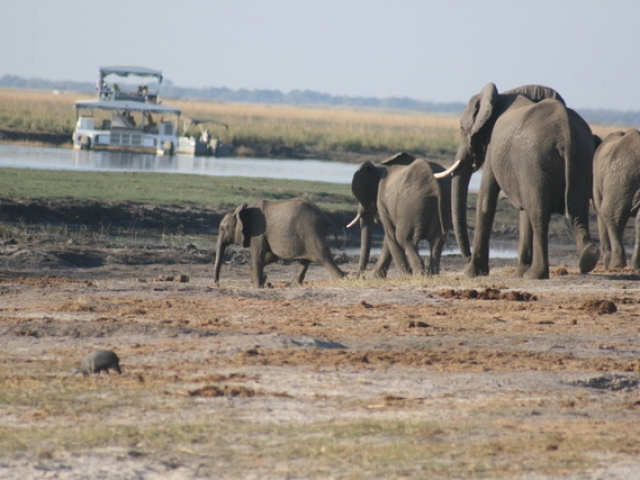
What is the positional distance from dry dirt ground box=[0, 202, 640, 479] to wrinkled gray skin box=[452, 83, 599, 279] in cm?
71

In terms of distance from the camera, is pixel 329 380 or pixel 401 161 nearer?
pixel 329 380

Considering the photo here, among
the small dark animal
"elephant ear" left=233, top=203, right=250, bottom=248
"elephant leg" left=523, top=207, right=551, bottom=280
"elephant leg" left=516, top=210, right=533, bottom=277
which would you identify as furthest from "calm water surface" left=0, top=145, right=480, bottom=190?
the small dark animal

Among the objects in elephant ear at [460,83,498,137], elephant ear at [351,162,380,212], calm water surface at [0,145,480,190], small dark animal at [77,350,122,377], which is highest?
elephant ear at [460,83,498,137]

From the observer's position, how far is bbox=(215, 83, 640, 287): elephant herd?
1433 centimetres

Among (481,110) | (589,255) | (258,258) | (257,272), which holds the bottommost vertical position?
(257,272)

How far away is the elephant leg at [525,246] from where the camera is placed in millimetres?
15625

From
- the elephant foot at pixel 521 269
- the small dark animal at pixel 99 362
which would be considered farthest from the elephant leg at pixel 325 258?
the small dark animal at pixel 99 362

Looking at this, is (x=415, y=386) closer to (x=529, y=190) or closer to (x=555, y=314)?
(x=555, y=314)

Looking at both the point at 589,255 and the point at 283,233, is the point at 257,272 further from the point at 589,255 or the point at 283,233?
the point at 589,255

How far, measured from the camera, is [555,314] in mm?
12461

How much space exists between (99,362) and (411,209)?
8467 millimetres

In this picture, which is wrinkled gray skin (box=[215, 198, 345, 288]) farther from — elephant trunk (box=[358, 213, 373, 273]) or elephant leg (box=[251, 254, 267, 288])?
elephant trunk (box=[358, 213, 373, 273])

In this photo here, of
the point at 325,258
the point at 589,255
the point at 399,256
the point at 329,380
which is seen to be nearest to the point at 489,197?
the point at 589,255

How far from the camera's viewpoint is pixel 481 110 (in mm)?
15695
